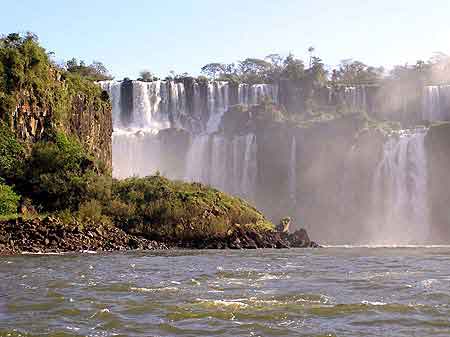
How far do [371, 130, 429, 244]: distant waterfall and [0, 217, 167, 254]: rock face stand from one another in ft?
104

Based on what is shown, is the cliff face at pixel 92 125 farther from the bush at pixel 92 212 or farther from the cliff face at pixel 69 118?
the bush at pixel 92 212

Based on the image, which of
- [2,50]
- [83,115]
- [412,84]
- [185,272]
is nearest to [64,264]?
[185,272]

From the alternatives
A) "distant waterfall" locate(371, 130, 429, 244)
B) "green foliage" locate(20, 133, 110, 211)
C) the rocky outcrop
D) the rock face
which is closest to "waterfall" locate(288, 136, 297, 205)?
"distant waterfall" locate(371, 130, 429, 244)

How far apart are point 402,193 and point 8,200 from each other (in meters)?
38.4

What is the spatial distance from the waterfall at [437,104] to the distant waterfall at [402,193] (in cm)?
1809

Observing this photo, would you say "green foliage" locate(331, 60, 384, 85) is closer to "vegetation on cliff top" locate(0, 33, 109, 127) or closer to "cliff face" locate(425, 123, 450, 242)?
"cliff face" locate(425, 123, 450, 242)

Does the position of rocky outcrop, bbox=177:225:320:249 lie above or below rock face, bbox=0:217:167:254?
below

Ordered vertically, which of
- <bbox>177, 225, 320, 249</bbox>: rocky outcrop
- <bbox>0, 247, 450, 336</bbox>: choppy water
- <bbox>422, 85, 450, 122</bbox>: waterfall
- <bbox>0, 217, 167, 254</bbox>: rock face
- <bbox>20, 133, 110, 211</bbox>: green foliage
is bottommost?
<bbox>177, 225, 320, 249</bbox>: rocky outcrop

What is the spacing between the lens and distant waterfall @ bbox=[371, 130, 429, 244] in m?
65.9

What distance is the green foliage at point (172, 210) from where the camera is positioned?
145 feet

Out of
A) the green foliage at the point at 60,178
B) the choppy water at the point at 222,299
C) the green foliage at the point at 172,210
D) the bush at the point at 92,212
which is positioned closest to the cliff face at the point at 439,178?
the green foliage at the point at 172,210

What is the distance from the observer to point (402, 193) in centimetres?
6644

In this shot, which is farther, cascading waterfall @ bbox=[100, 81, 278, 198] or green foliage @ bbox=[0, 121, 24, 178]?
cascading waterfall @ bbox=[100, 81, 278, 198]

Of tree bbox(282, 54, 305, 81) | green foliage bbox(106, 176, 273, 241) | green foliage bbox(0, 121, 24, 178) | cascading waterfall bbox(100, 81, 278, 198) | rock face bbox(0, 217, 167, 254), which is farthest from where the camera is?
tree bbox(282, 54, 305, 81)
